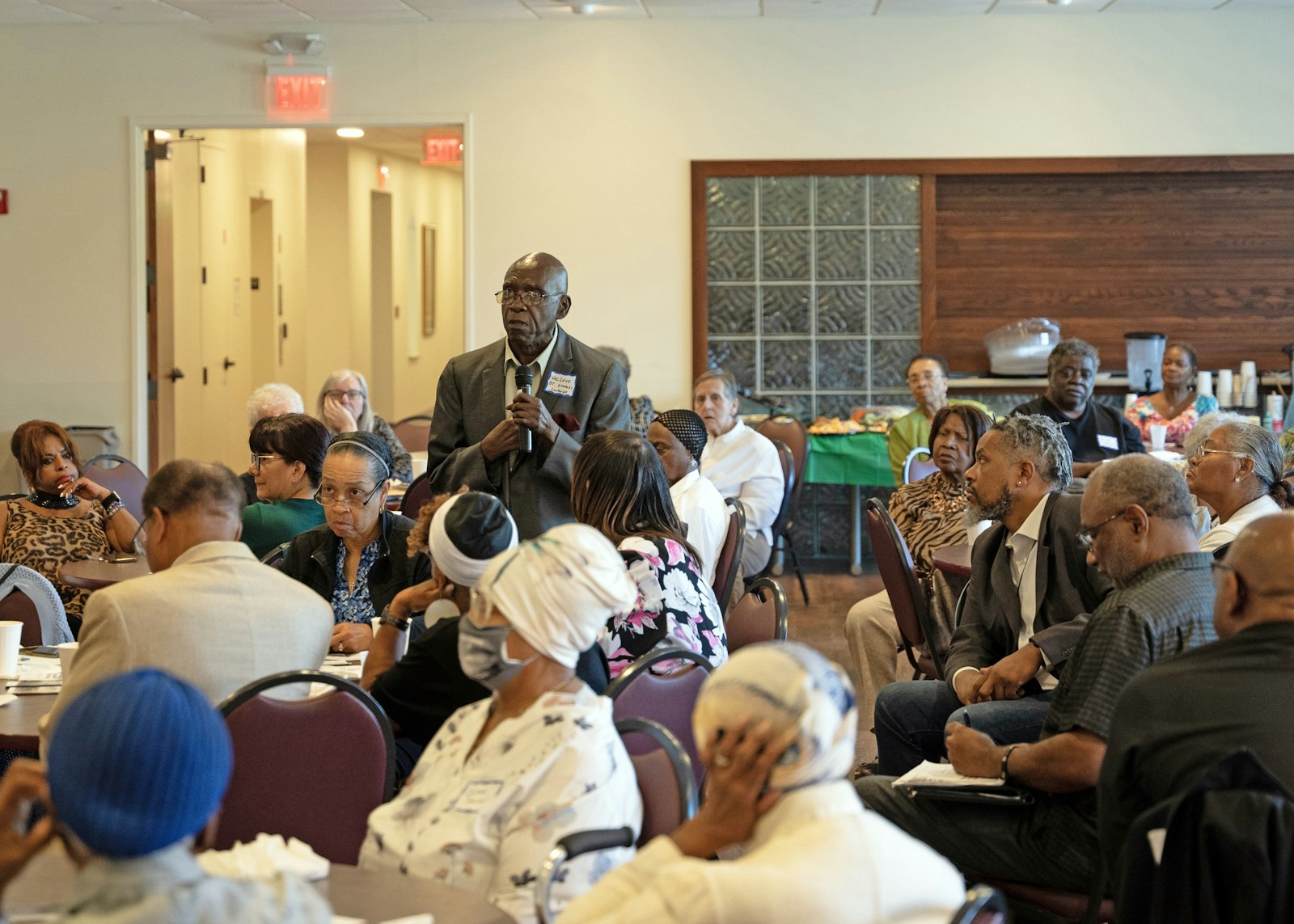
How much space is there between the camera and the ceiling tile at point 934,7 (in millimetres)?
8430

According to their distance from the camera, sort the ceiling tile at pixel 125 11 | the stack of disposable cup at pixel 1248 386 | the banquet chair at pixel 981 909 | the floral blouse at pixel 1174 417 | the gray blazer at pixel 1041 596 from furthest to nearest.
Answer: the stack of disposable cup at pixel 1248 386
the ceiling tile at pixel 125 11
the floral blouse at pixel 1174 417
the gray blazer at pixel 1041 596
the banquet chair at pixel 981 909

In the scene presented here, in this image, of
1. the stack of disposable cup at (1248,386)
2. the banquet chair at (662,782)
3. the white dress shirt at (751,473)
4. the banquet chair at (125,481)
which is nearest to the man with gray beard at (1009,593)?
the banquet chair at (662,782)

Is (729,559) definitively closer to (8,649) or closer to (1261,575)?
(8,649)

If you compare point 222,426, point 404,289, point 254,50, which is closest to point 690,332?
point 254,50

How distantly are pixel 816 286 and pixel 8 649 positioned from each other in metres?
6.66

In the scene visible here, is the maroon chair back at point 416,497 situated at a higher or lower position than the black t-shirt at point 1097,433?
lower

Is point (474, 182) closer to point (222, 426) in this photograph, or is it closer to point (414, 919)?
point (222, 426)

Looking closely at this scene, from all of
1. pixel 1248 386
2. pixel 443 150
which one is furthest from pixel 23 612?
pixel 443 150

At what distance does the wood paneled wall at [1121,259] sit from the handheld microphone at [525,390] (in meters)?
5.49

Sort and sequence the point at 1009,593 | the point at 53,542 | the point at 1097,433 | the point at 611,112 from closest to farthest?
the point at 1009,593, the point at 53,542, the point at 1097,433, the point at 611,112

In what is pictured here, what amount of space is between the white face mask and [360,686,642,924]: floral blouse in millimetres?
69

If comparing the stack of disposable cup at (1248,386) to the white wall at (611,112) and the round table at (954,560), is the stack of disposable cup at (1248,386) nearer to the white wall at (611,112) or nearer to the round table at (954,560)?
the white wall at (611,112)

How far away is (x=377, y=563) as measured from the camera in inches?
142

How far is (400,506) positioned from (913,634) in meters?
2.31
